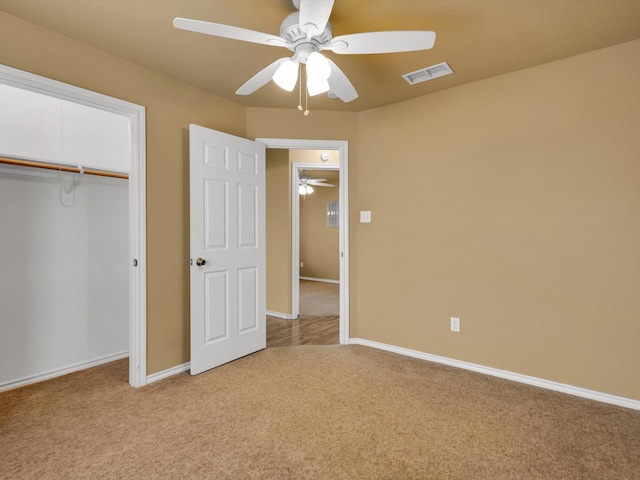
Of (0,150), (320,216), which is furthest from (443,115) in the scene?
(320,216)

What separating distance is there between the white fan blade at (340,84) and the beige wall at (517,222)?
120cm

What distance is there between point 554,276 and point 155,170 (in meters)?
3.10

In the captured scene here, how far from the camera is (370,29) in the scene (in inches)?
82.3

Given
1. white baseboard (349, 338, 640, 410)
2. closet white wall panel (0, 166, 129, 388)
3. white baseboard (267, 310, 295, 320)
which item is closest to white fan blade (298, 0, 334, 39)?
closet white wall panel (0, 166, 129, 388)

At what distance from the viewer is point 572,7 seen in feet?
6.21

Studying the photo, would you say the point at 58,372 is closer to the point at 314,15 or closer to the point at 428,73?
the point at 314,15

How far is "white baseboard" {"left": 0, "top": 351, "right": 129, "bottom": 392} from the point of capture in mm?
2562

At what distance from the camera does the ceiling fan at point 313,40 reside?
153 centimetres

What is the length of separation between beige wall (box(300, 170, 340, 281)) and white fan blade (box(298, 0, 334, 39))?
630 cm

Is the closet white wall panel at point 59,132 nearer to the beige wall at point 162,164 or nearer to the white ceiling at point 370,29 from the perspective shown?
the beige wall at point 162,164

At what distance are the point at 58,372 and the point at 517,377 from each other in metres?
3.62

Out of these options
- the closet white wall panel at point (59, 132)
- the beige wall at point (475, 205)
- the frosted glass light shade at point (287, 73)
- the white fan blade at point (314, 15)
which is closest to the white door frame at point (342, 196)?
the beige wall at point (475, 205)

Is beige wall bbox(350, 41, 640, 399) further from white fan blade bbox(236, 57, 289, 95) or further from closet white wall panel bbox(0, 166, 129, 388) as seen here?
closet white wall panel bbox(0, 166, 129, 388)

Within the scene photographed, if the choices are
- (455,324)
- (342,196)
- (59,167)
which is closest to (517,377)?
(455,324)
